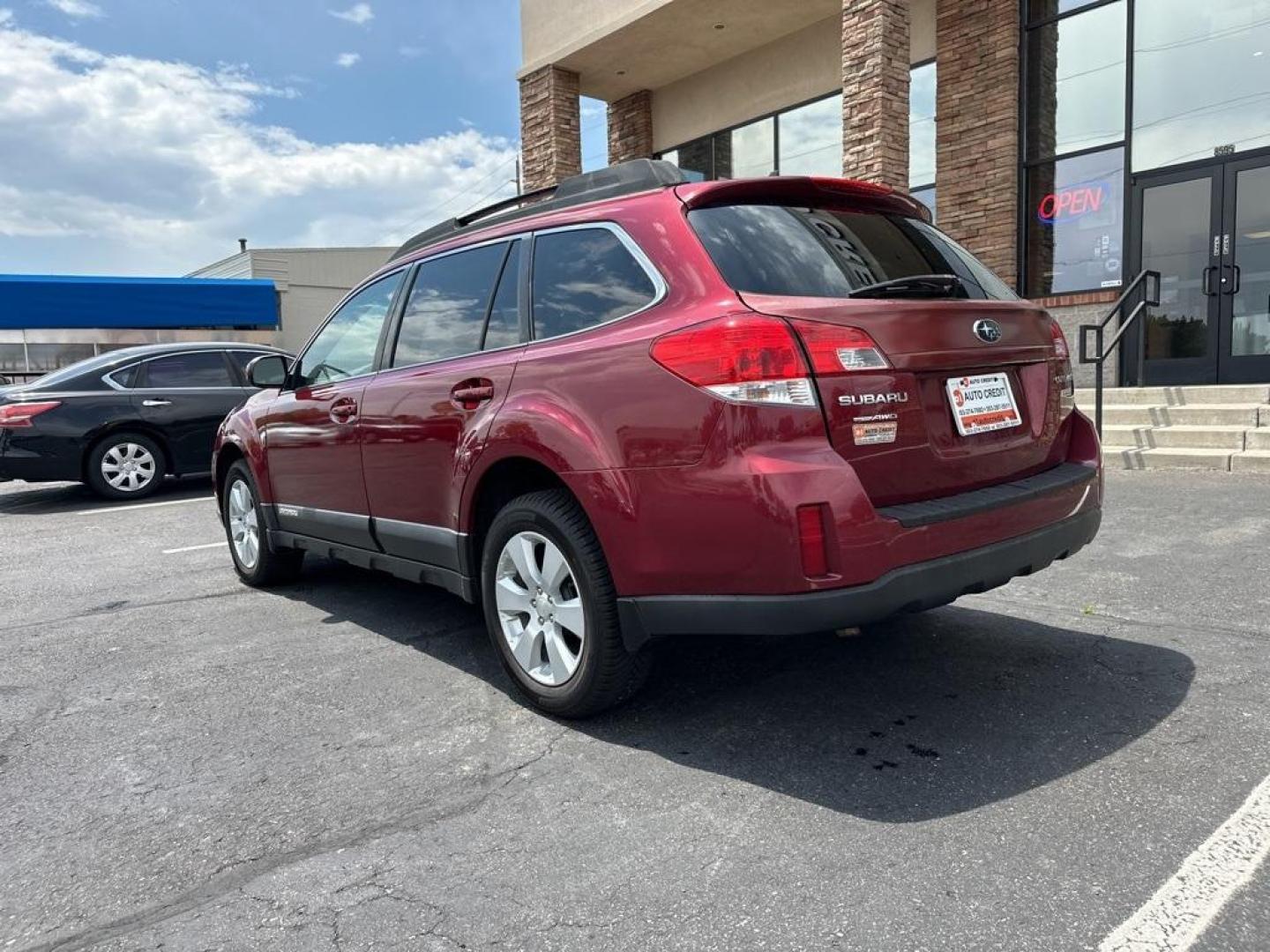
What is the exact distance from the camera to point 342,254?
111 feet

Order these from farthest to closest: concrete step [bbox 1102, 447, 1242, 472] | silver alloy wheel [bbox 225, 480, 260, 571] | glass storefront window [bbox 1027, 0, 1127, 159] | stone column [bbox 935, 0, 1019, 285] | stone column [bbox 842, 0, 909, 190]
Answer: stone column [bbox 935, 0, 1019, 285] < glass storefront window [bbox 1027, 0, 1127, 159] < stone column [bbox 842, 0, 909, 190] < concrete step [bbox 1102, 447, 1242, 472] < silver alloy wheel [bbox 225, 480, 260, 571]

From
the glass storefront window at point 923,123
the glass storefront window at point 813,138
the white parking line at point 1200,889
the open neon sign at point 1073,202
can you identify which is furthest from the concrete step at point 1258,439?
the glass storefront window at point 813,138

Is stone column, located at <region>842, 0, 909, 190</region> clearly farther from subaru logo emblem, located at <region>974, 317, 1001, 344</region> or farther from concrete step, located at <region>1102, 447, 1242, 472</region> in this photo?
subaru logo emblem, located at <region>974, 317, 1001, 344</region>

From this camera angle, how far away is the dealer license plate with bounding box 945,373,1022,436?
2920mm

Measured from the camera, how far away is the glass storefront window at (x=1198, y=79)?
32.0ft

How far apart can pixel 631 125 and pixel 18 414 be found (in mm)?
11067

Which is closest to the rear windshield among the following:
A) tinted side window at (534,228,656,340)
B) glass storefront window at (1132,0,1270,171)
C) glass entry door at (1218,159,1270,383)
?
tinted side window at (534,228,656,340)

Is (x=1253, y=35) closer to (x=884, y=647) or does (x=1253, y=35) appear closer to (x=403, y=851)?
(x=884, y=647)

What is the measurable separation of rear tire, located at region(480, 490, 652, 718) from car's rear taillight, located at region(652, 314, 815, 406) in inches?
27.8

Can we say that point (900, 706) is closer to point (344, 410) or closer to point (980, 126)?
point (344, 410)

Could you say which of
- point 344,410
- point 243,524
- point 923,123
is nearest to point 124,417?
point 243,524

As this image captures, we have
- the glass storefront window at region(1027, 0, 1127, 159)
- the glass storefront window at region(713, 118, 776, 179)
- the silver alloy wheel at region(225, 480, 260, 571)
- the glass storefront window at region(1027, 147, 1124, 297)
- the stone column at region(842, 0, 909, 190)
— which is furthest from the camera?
the glass storefront window at region(713, 118, 776, 179)

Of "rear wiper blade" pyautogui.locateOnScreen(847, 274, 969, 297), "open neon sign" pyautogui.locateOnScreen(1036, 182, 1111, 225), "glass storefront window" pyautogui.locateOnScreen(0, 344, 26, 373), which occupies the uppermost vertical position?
"open neon sign" pyautogui.locateOnScreen(1036, 182, 1111, 225)

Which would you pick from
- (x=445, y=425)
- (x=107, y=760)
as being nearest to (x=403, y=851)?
(x=107, y=760)
